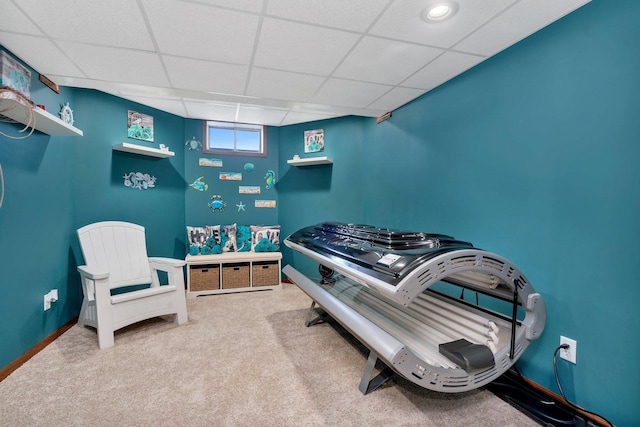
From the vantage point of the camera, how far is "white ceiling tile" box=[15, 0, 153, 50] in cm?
157

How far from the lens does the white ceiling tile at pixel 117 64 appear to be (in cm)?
203

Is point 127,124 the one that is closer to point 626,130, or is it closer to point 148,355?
point 148,355

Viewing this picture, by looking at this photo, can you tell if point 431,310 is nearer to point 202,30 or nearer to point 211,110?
point 202,30

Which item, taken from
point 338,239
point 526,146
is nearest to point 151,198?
point 338,239

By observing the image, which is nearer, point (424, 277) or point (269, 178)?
point (424, 277)

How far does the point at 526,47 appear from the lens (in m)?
1.88

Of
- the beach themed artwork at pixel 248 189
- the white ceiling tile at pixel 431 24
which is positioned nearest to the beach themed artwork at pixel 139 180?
the beach themed artwork at pixel 248 189

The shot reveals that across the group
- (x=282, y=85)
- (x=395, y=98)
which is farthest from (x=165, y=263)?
(x=395, y=98)

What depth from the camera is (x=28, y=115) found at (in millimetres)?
1963

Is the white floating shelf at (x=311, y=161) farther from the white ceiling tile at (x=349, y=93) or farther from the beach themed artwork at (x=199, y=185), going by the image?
the beach themed artwork at (x=199, y=185)

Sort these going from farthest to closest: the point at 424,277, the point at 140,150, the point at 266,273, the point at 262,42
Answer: the point at 266,273, the point at 140,150, the point at 262,42, the point at 424,277

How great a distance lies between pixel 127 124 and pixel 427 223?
3.71 metres

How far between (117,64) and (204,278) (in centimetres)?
262

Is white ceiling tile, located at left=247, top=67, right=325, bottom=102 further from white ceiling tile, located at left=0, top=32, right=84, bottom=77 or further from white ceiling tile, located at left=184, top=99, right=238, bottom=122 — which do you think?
white ceiling tile, located at left=0, top=32, right=84, bottom=77
